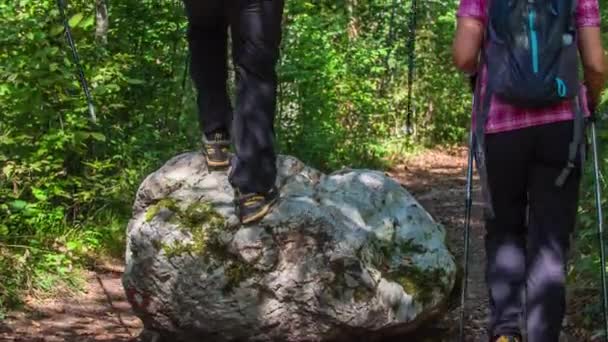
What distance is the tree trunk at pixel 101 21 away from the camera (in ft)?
25.6

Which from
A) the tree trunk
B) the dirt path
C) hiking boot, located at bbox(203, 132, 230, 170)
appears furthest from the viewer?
the tree trunk

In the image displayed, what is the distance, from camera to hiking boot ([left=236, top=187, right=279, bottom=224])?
179 inches

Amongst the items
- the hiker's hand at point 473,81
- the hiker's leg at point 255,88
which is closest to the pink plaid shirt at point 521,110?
the hiker's hand at point 473,81

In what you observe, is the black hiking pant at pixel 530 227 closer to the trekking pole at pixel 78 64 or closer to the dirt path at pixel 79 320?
the dirt path at pixel 79 320

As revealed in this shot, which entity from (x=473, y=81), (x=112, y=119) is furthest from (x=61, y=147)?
(x=473, y=81)

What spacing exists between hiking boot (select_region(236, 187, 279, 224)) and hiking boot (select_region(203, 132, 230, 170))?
1.44 feet

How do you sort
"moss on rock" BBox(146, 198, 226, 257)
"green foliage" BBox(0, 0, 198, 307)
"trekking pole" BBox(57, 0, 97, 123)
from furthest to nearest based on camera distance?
1. "trekking pole" BBox(57, 0, 97, 123)
2. "green foliage" BBox(0, 0, 198, 307)
3. "moss on rock" BBox(146, 198, 226, 257)

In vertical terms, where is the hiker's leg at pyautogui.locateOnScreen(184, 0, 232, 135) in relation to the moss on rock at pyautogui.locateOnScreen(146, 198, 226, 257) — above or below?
above

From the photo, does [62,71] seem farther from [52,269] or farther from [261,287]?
[261,287]

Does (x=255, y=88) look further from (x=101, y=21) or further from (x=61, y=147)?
(x=101, y=21)

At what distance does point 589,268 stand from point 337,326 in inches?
51.7

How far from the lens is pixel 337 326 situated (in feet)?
15.1

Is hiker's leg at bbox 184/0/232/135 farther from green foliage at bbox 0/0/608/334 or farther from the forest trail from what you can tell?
the forest trail

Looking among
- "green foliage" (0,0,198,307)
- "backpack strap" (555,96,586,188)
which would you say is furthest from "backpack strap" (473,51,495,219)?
"green foliage" (0,0,198,307)
